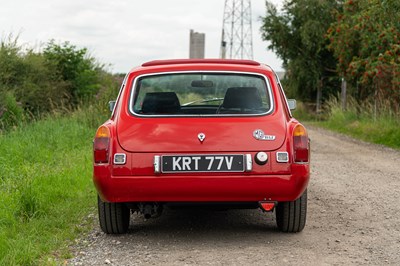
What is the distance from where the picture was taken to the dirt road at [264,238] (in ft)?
17.6

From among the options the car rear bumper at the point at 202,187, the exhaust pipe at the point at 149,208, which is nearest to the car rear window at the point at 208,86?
the car rear bumper at the point at 202,187

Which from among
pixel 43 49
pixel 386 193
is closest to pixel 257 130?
pixel 386 193

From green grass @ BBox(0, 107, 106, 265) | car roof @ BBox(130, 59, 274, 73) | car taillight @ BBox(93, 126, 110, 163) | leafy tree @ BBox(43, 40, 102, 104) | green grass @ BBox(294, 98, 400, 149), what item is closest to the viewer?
green grass @ BBox(0, 107, 106, 265)

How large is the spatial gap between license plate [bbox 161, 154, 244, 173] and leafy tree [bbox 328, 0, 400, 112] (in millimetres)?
13026

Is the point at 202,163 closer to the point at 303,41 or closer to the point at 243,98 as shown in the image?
the point at 243,98

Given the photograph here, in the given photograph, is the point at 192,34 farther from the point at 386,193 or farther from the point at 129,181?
the point at 129,181

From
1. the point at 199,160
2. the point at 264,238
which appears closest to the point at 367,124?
the point at 264,238

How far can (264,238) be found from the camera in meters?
6.12

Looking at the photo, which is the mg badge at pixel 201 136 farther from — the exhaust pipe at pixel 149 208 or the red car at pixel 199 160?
the exhaust pipe at pixel 149 208

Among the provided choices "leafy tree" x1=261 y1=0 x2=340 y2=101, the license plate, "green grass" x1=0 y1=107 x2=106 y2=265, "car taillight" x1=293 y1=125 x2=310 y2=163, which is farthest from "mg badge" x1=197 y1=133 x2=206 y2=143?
"leafy tree" x1=261 y1=0 x2=340 y2=101

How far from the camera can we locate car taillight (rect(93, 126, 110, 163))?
19.2 ft

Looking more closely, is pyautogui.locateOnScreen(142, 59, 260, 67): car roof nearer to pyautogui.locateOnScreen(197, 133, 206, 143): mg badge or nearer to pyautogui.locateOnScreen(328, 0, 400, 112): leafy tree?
pyautogui.locateOnScreen(197, 133, 206, 143): mg badge

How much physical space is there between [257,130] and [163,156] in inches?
31.8

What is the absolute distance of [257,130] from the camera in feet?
19.2
